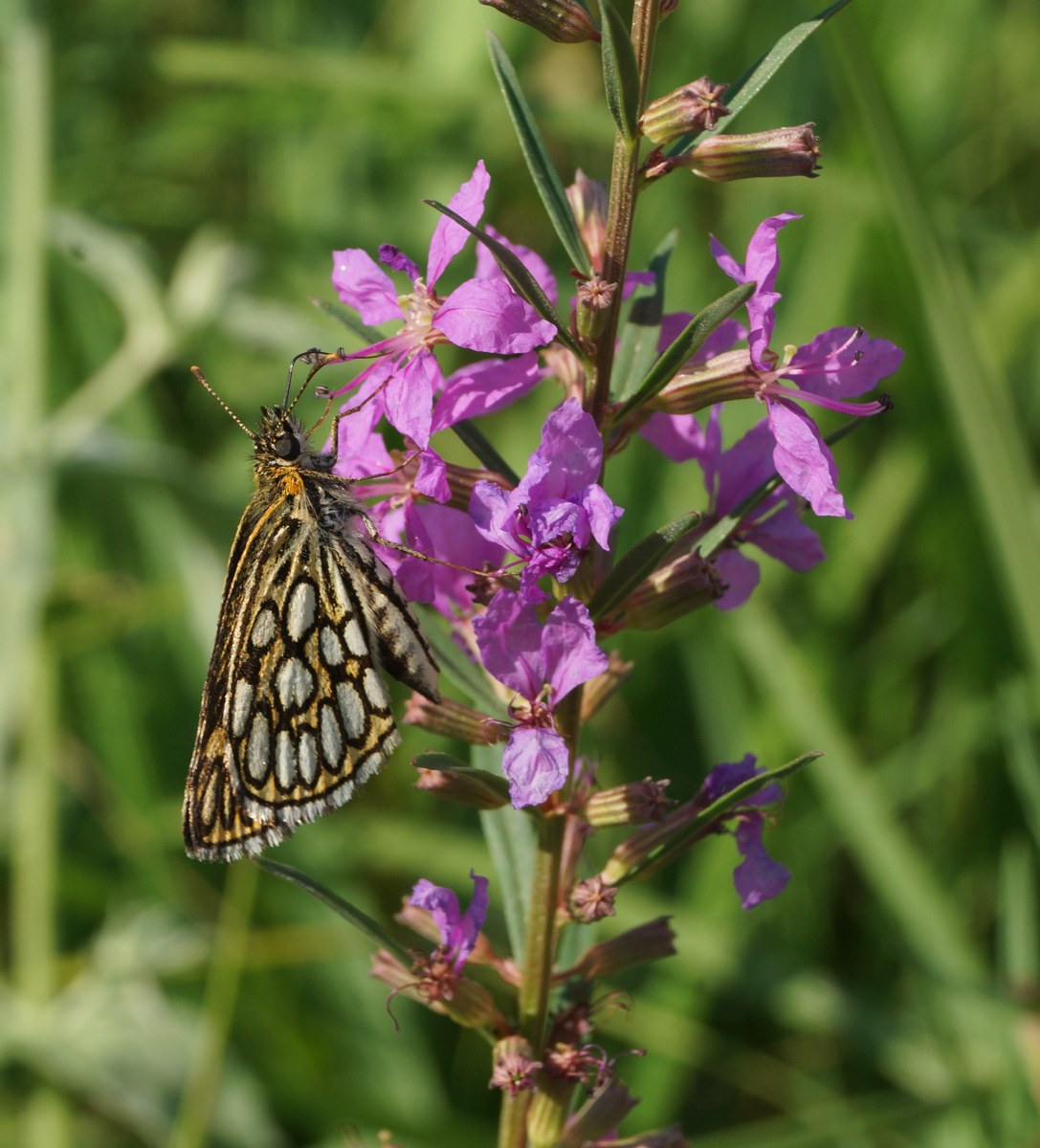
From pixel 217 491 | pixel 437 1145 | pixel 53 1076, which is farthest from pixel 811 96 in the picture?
pixel 53 1076

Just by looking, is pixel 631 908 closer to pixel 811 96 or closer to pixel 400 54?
pixel 811 96

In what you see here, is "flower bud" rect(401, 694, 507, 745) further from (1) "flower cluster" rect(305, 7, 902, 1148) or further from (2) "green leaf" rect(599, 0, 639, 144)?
(2) "green leaf" rect(599, 0, 639, 144)

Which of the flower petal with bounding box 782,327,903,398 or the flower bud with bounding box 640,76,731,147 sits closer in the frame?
the flower bud with bounding box 640,76,731,147

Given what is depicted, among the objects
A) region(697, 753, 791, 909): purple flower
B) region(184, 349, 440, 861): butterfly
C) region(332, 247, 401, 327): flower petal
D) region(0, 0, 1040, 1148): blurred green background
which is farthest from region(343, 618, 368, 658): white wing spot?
region(0, 0, 1040, 1148): blurred green background

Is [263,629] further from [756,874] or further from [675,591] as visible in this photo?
[756,874]

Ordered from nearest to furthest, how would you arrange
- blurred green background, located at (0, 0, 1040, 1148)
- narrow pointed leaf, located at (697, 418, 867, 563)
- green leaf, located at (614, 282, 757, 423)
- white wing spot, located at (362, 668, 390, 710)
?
green leaf, located at (614, 282, 757, 423)
narrow pointed leaf, located at (697, 418, 867, 563)
white wing spot, located at (362, 668, 390, 710)
blurred green background, located at (0, 0, 1040, 1148)

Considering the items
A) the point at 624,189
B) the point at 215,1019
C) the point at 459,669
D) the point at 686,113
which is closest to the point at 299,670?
the point at 459,669
